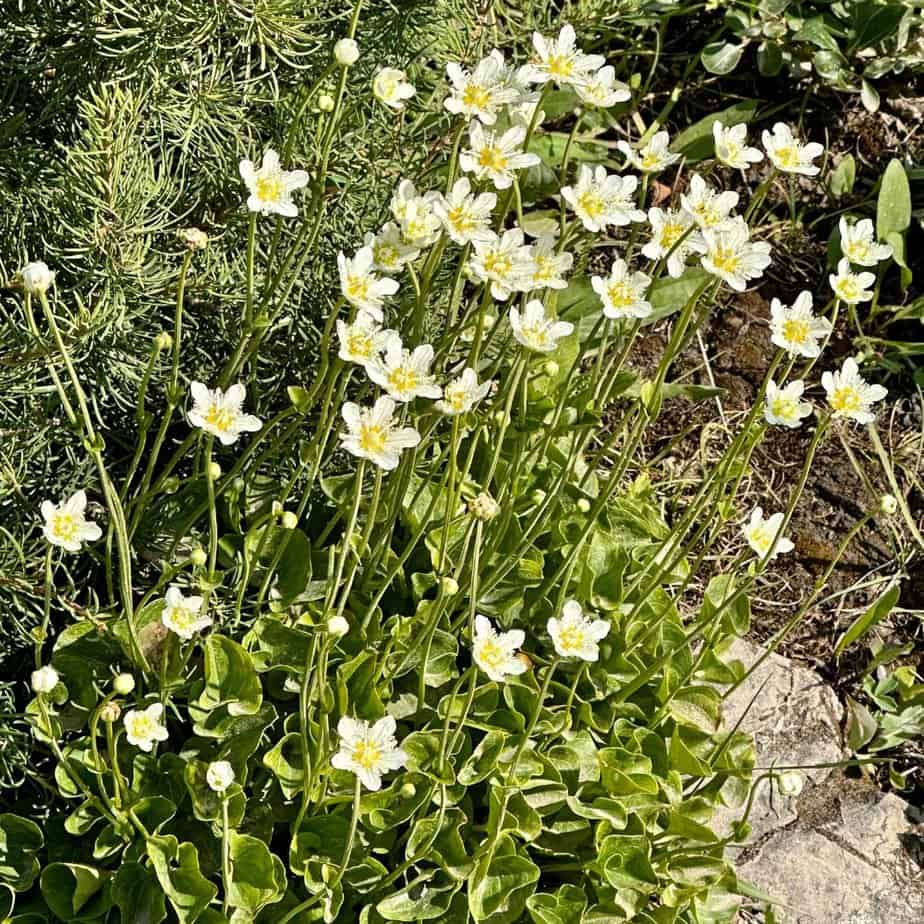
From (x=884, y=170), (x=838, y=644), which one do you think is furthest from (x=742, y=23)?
(x=838, y=644)

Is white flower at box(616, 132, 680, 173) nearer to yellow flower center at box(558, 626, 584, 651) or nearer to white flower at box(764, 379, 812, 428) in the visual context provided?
white flower at box(764, 379, 812, 428)

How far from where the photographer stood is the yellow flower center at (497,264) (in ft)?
5.07

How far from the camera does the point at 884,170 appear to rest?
291cm

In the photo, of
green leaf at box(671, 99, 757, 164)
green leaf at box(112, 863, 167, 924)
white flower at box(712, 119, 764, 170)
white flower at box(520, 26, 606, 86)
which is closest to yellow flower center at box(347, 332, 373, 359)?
white flower at box(520, 26, 606, 86)

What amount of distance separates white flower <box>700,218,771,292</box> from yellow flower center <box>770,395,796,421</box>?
155mm

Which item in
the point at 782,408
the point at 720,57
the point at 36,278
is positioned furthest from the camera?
the point at 720,57

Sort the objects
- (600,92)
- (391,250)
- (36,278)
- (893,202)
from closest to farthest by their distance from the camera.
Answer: (36,278) < (391,250) < (600,92) < (893,202)

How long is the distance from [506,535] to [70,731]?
65cm

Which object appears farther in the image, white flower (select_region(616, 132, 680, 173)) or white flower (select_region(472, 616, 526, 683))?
white flower (select_region(616, 132, 680, 173))

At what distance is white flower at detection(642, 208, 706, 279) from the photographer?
156 cm

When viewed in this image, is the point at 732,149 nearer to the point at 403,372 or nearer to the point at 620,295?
the point at 620,295

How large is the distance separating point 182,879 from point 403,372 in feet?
2.13

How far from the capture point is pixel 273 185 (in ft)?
4.91

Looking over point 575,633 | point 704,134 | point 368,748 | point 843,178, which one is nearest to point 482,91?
point 575,633
